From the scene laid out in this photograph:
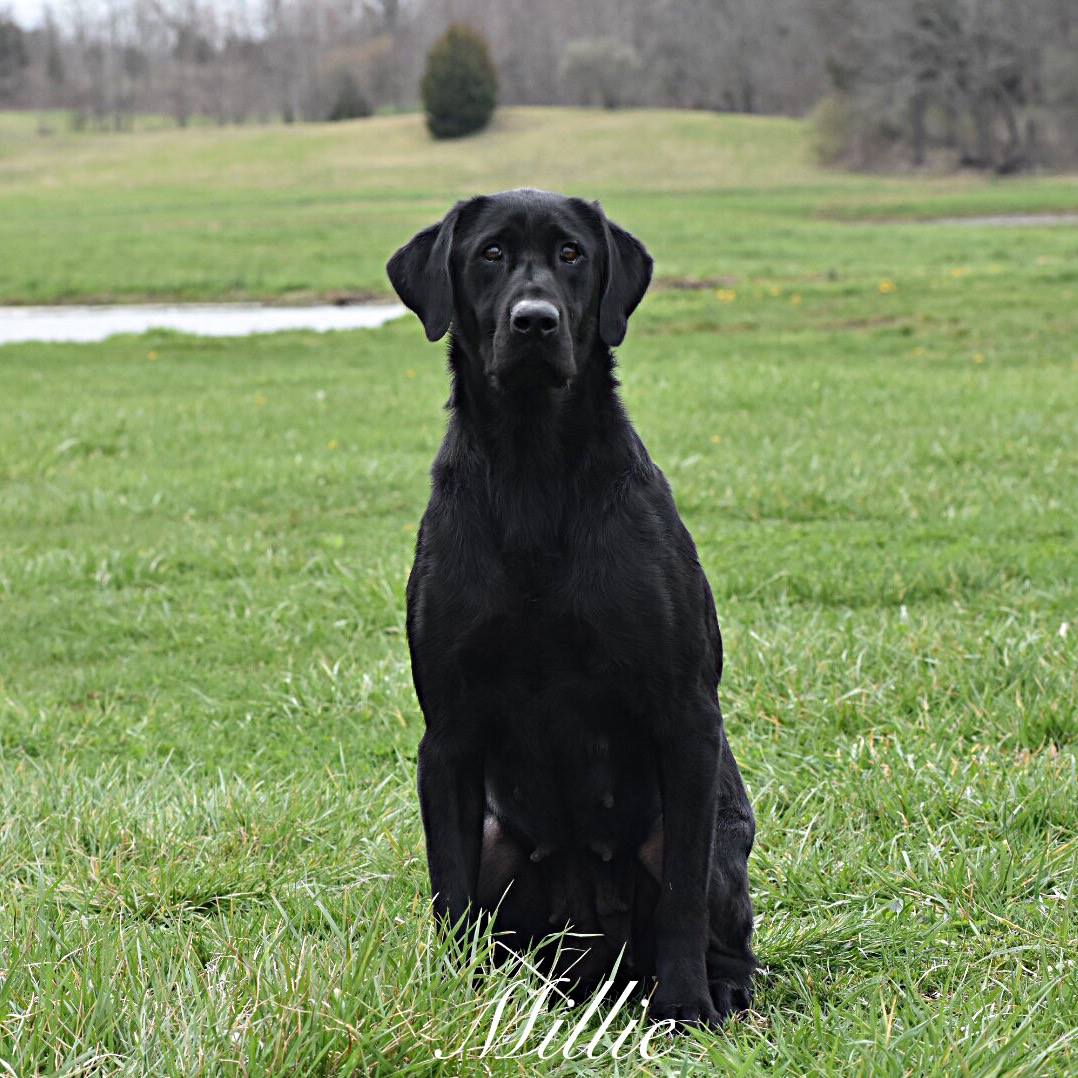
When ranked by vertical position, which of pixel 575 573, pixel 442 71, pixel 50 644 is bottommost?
pixel 50 644

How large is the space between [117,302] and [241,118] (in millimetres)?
80390

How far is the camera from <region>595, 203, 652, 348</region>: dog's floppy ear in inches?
116

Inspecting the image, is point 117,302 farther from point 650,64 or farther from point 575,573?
point 650,64

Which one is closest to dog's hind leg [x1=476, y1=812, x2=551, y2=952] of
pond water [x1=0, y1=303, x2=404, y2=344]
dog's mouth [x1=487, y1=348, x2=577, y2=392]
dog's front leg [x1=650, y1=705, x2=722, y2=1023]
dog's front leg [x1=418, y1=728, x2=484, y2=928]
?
dog's front leg [x1=418, y1=728, x2=484, y2=928]

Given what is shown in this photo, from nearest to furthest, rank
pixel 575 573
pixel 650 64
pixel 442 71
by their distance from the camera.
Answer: pixel 575 573 < pixel 442 71 < pixel 650 64

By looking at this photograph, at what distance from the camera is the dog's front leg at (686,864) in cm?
262

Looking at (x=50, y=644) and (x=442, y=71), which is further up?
(x=442, y=71)

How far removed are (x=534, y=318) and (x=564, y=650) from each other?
0.65 meters

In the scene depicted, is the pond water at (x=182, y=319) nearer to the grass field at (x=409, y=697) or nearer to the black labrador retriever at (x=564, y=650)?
the grass field at (x=409, y=697)

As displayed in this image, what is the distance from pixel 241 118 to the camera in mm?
96562

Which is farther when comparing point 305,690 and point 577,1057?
point 305,690

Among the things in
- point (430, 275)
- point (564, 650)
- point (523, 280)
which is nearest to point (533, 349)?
point (523, 280)

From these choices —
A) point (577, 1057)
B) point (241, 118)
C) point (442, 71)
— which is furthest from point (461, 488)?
point (241, 118)

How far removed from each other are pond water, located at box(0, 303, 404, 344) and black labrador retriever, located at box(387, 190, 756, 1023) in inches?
556
